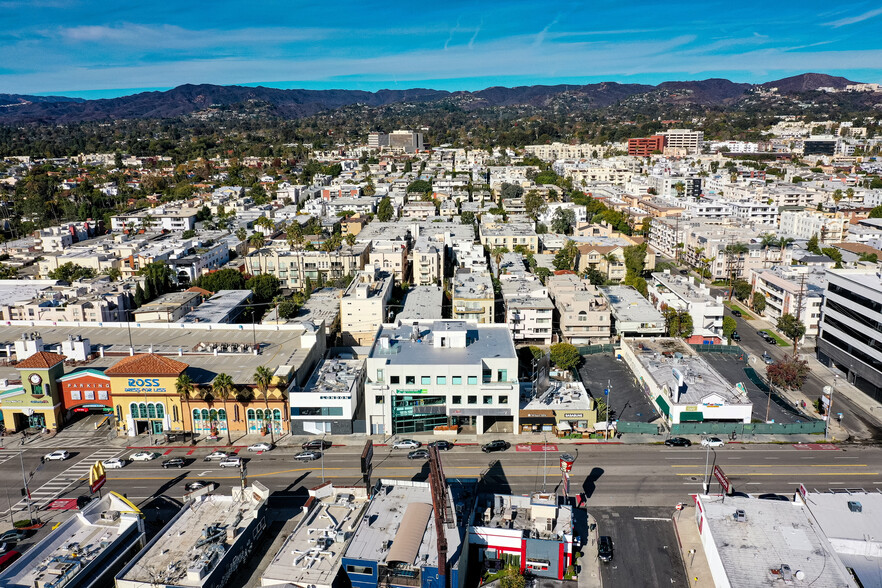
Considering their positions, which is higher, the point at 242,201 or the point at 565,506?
the point at 242,201

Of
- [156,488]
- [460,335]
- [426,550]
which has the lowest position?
[156,488]

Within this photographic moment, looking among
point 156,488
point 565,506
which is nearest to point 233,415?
point 156,488

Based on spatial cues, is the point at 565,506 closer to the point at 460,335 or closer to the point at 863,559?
the point at 863,559

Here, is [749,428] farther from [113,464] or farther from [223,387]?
[113,464]

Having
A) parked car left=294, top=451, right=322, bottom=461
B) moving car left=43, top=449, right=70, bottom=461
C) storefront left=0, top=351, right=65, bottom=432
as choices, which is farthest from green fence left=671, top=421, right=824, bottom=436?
storefront left=0, top=351, right=65, bottom=432

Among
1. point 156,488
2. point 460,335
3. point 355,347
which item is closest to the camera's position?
point 156,488

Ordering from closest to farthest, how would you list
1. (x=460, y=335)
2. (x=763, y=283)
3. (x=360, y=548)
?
(x=360, y=548) → (x=460, y=335) → (x=763, y=283)
